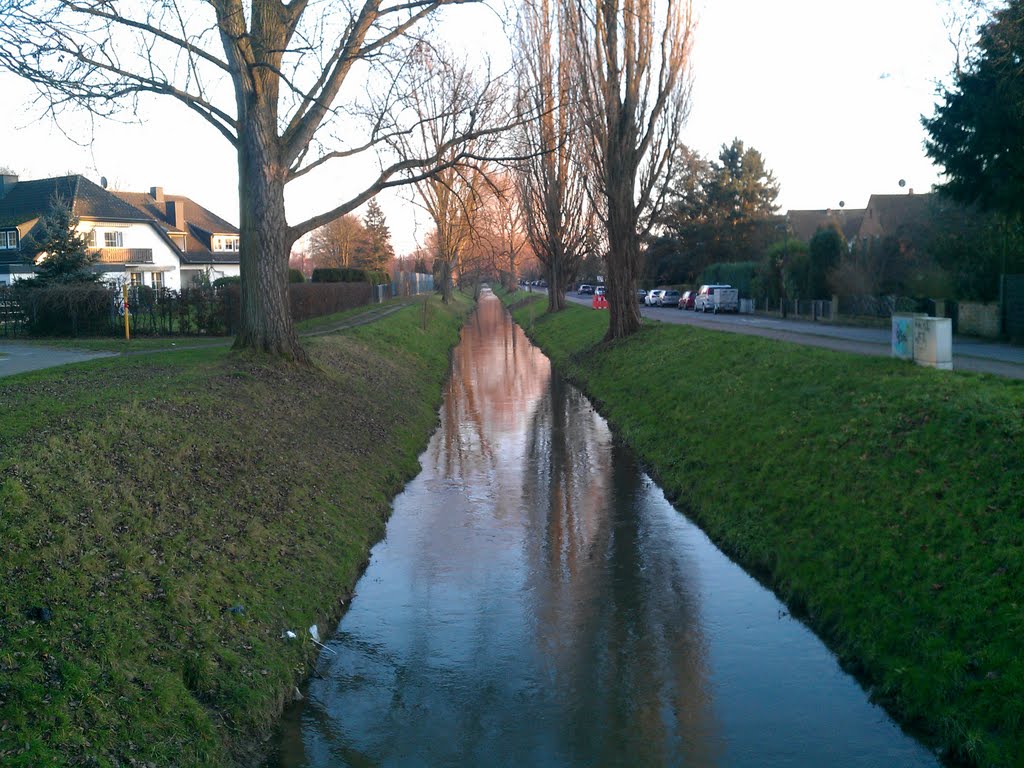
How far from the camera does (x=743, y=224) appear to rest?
66688 millimetres

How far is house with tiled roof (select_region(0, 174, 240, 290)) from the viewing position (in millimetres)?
48750

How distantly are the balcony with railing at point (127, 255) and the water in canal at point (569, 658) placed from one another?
161ft

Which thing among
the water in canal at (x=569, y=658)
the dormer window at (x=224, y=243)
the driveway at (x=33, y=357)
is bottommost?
the water in canal at (x=569, y=658)

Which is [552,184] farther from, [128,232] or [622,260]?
[128,232]

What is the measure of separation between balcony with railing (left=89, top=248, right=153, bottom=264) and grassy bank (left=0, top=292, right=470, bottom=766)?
4483 centimetres

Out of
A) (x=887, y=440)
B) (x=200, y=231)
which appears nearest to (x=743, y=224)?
(x=200, y=231)

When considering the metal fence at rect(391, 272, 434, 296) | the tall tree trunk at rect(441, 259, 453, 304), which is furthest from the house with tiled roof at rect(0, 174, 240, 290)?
the tall tree trunk at rect(441, 259, 453, 304)

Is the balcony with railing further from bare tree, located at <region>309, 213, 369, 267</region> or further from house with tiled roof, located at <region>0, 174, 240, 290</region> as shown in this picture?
bare tree, located at <region>309, 213, 369, 267</region>

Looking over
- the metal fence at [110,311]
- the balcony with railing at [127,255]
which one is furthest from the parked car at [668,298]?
the metal fence at [110,311]

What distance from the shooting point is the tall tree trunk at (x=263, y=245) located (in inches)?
643

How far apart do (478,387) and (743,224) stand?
4479 centimetres

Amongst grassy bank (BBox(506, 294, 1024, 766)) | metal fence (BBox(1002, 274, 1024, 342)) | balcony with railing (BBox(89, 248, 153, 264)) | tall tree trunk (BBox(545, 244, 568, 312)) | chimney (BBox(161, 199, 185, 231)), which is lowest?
grassy bank (BBox(506, 294, 1024, 766))

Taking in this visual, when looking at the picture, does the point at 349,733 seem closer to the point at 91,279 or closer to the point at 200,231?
the point at 91,279

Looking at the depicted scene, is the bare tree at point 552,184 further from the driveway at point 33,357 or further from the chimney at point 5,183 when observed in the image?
the chimney at point 5,183
